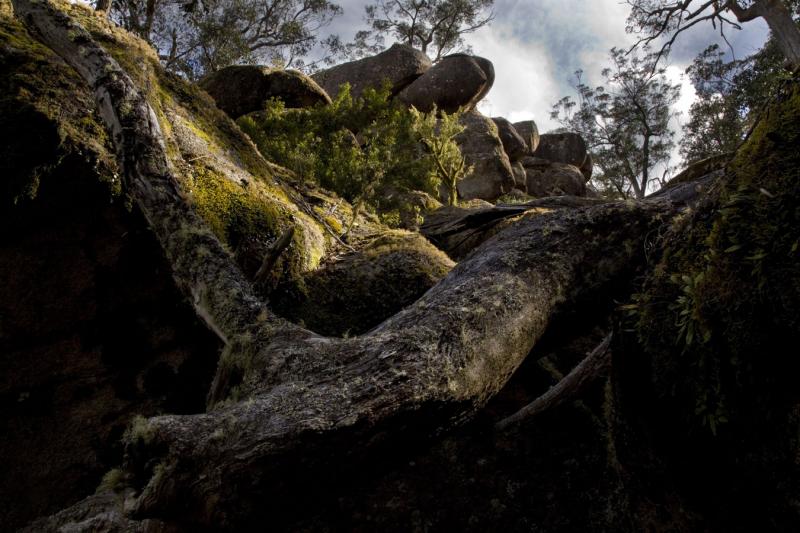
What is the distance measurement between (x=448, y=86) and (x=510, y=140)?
4.44 metres

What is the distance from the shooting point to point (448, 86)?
2012 centimetres

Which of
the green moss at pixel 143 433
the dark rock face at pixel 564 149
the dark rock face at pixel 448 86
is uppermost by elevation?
the dark rock face at pixel 448 86

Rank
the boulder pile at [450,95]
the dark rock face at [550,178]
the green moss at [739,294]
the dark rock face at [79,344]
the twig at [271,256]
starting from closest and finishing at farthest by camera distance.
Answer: the green moss at [739,294] → the twig at [271,256] → the dark rock face at [79,344] → the boulder pile at [450,95] → the dark rock face at [550,178]

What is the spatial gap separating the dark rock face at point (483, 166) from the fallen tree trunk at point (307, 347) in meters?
16.1

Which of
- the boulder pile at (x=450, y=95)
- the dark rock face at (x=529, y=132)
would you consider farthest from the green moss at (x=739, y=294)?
the dark rock face at (x=529, y=132)

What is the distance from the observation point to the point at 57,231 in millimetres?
3859

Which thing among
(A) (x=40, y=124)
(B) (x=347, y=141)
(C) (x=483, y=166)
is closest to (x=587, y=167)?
(C) (x=483, y=166)

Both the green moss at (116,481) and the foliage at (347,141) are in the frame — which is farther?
the foliage at (347,141)

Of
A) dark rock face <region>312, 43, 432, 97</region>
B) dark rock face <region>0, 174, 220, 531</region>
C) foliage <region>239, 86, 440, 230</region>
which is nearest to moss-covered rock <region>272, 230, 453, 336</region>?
dark rock face <region>0, 174, 220, 531</region>

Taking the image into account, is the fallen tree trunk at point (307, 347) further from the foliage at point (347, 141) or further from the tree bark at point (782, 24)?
the tree bark at point (782, 24)

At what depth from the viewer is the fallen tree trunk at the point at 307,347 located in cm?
157

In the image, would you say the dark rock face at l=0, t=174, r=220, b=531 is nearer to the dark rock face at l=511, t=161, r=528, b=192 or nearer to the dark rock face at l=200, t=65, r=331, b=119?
the dark rock face at l=200, t=65, r=331, b=119

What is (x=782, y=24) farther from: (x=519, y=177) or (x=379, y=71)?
(x=379, y=71)

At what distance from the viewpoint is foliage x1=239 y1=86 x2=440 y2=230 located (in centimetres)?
961
